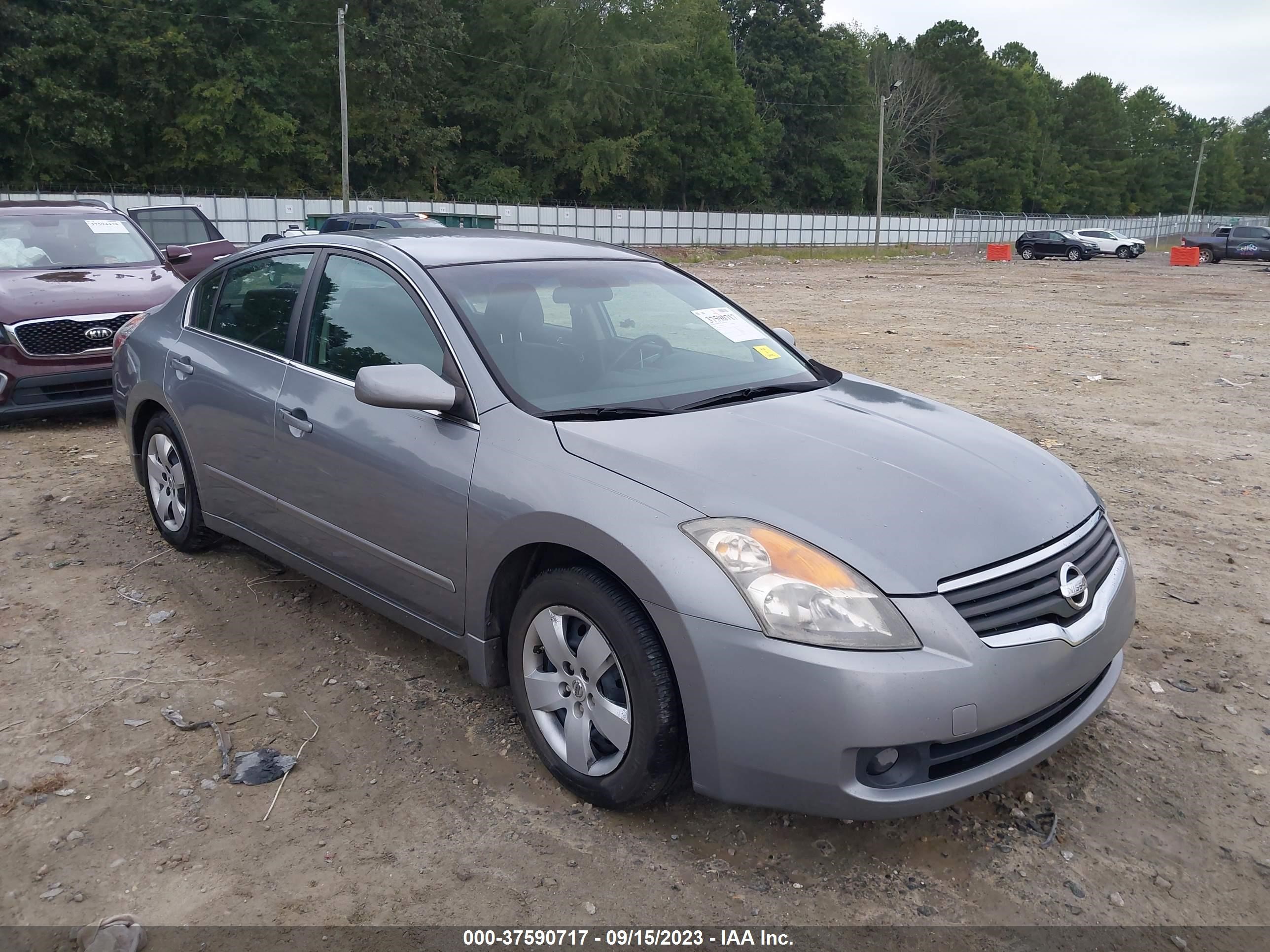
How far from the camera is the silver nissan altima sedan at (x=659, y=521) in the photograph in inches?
100

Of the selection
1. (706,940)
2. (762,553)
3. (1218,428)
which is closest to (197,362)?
(762,553)

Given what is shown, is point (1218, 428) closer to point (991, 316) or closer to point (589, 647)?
point (589, 647)

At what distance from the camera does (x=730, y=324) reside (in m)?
4.25

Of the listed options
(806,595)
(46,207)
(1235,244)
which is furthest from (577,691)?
(1235,244)

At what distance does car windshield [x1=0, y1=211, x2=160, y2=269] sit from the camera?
8.52m

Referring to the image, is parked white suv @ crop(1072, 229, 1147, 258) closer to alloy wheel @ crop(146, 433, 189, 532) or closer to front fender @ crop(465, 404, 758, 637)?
alloy wheel @ crop(146, 433, 189, 532)

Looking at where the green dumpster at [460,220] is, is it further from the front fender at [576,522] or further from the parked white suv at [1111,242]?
the parked white suv at [1111,242]

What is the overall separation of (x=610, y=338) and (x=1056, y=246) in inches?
1859

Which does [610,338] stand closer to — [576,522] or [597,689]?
[576,522]

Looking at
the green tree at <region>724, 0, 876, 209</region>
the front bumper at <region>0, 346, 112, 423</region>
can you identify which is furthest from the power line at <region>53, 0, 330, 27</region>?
the front bumper at <region>0, 346, 112, 423</region>

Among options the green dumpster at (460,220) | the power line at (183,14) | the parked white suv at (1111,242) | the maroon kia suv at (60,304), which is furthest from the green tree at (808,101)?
the maroon kia suv at (60,304)

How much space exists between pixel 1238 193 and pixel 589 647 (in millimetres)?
153294

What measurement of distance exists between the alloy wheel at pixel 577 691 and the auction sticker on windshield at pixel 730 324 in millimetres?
1627

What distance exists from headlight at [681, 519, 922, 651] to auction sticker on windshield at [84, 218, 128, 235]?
8.63m
